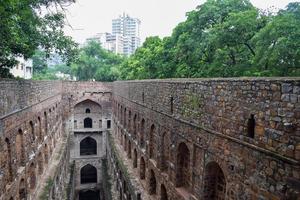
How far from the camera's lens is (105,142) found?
3522 centimetres

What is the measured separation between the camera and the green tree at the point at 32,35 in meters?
11.1

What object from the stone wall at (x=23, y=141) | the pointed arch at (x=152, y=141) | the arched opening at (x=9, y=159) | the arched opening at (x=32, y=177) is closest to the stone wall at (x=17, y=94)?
the stone wall at (x=23, y=141)

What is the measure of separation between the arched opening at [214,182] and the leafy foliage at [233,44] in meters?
5.62

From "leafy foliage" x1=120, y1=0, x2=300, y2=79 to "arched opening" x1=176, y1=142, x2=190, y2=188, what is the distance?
4.94 metres

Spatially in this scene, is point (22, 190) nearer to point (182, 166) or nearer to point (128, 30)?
point (182, 166)

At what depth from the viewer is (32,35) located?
13.2m

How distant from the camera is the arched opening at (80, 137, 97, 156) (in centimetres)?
3628

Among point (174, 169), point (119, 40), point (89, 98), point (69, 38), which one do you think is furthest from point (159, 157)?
point (119, 40)

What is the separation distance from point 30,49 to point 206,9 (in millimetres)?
11810

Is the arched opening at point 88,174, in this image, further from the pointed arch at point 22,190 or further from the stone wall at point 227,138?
the pointed arch at point 22,190

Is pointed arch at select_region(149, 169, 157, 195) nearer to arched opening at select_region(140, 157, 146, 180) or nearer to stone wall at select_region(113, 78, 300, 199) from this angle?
stone wall at select_region(113, 78, 300, 199)

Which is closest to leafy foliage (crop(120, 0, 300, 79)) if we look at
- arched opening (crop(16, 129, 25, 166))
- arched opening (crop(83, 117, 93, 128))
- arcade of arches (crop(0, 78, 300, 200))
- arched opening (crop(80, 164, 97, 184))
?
arcade of arches (crop(0, 78, 300, 200))

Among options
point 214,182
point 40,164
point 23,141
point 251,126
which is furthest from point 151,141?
point 251,126

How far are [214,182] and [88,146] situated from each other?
29.8 m
